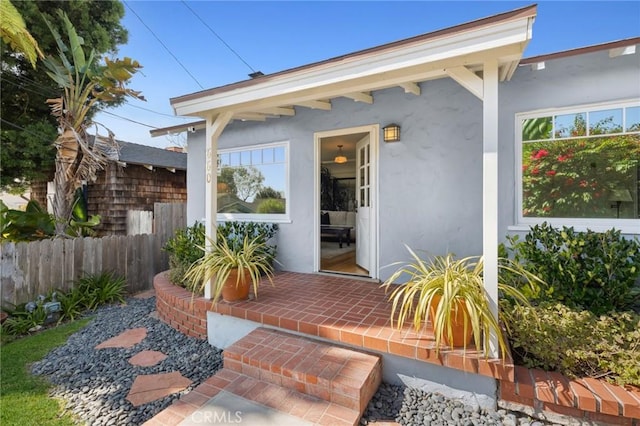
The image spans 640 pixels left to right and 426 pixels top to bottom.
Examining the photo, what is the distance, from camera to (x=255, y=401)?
248 centimetres

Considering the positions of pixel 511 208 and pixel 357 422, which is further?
pixel 511 208

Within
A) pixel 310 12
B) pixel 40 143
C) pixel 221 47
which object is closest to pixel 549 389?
pixel 310 12

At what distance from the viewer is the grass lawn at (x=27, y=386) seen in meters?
2.47

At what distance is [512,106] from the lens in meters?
4.08

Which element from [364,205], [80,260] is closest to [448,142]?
[364,205]

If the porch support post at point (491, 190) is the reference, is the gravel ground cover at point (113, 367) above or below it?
below

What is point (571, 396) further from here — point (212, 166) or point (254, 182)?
point (254, 182)

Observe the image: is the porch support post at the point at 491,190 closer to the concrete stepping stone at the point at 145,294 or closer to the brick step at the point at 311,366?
the brick step at the point at 311,366

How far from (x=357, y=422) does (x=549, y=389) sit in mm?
1544

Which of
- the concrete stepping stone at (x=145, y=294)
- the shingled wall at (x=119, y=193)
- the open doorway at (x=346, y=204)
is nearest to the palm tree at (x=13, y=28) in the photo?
the open doorway at (x=346, y=204)

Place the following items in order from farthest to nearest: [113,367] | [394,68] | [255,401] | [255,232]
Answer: [255,232] → [113,367] → [394,68] → [255,401]

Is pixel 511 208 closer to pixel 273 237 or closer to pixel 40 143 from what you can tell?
pixel 273 237

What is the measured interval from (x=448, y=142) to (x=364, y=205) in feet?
6.04

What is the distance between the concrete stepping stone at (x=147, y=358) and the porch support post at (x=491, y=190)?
348 cm
